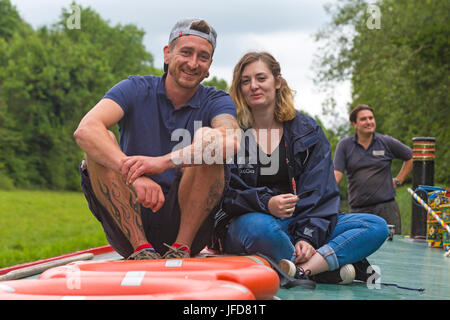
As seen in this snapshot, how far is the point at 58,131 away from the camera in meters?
31.2

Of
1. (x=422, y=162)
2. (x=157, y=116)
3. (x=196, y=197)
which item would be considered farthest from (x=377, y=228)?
(x=422, y=162)

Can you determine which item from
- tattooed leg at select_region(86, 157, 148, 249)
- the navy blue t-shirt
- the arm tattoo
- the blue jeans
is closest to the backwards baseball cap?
the navy blue t-shirt

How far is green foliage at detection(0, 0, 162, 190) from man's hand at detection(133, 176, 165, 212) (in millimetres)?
26980

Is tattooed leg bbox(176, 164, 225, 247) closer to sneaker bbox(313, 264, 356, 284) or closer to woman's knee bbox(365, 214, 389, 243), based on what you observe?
sneaker bbox(313, 264, 356, 284)

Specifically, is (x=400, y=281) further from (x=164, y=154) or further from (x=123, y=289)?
(x=123, y=289)

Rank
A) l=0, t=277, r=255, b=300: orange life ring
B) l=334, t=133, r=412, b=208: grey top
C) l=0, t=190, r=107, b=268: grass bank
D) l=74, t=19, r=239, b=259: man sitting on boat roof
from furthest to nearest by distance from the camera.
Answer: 1. l=0, t=190, r=107, b=268: grass bank
2. l=334, t=133, r=412, b=208: grey top
3. l=74, t=19, r=239, b=259: man sitting on boat roof
4. l=0, t=277, r=255, b=300: orange life ring

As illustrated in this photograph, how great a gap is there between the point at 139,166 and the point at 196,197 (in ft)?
1.24

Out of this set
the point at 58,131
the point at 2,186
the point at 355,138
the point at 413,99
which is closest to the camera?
the point at 355,138

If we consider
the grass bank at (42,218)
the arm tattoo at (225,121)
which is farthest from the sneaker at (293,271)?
the grass bank at (42,218)

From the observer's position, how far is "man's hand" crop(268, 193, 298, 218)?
2.92m

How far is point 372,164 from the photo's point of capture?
641 centimetres
